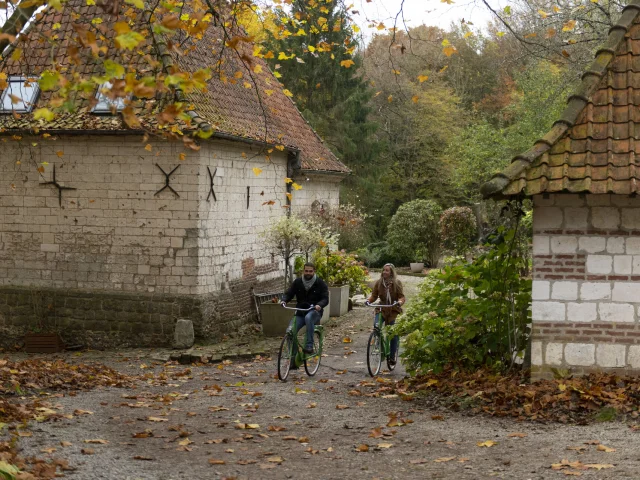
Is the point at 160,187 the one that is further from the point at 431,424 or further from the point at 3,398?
the point at 431,424

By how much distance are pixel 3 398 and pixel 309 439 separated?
382 centimetres

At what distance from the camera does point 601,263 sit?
9.88m

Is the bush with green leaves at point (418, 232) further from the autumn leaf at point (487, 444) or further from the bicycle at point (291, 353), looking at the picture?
the autumn leaf at point (487, 444)

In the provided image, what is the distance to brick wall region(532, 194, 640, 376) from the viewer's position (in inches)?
387

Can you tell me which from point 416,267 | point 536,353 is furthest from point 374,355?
point 416,267

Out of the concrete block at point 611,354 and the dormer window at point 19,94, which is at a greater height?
the dormer window at point 19,94

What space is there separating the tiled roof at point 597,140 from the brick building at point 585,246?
0.5 inches

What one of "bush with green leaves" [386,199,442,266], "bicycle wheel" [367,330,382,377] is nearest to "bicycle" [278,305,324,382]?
"bicycle wheel" [367,330,382,377]

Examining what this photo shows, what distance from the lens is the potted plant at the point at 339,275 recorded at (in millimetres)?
20938

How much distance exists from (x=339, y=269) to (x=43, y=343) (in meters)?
7.19

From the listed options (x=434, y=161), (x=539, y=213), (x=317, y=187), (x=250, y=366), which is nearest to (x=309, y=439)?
(x=539, y=213)

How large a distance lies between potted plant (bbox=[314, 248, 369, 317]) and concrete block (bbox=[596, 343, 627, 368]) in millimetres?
11204

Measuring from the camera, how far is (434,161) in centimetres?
4228

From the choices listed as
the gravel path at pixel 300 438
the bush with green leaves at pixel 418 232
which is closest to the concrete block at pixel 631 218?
the gravel path at pixel 300 438
